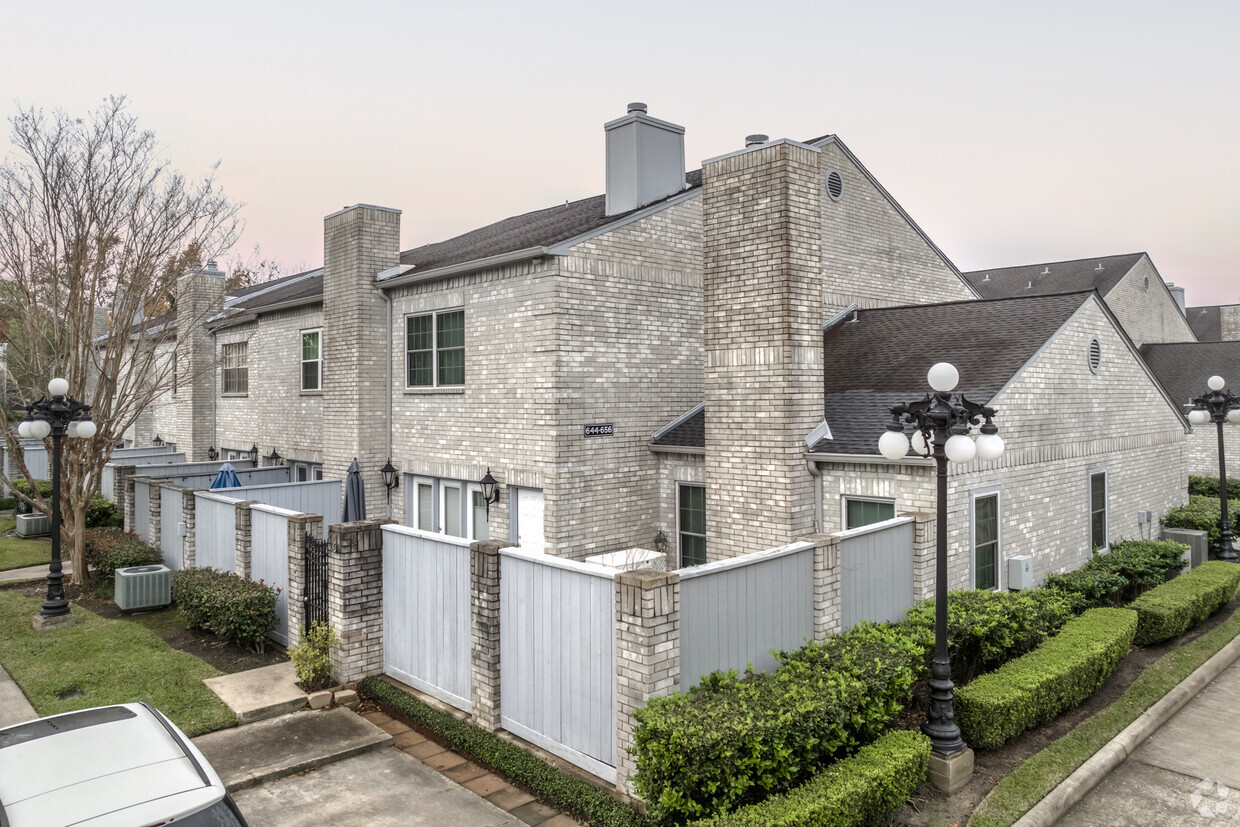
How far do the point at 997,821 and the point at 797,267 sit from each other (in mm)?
7275

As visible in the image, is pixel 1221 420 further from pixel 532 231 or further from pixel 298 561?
pixel 298 561

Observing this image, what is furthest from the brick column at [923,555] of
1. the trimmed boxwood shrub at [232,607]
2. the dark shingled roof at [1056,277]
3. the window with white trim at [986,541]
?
the dark shingled roof at [1056,277]

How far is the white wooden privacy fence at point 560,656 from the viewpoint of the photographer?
7297mm

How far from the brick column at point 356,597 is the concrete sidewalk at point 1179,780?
319 inches

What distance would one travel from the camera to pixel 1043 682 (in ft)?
28.4

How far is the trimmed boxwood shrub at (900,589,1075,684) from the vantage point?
9164 millimetres

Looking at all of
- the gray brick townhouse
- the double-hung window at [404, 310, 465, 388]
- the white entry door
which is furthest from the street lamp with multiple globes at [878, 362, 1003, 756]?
the double-hung window at [404, 310, 465, 388]

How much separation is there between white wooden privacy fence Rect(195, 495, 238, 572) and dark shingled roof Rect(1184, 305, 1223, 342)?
2202 inches

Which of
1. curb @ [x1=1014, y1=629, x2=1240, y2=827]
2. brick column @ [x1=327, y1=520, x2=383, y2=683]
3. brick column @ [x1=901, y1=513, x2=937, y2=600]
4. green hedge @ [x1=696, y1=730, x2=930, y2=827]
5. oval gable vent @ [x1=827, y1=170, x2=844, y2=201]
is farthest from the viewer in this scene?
oval gable vent @ [x1=827, y1=170, x2=844, y2=201]

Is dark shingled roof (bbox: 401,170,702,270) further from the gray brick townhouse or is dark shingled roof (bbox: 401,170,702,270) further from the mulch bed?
the mulch bed

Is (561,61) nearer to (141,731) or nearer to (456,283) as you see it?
(456,283)

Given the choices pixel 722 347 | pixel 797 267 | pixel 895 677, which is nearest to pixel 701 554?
pixel 722 347

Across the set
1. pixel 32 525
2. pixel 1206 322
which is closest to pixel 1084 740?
pixel 32 525

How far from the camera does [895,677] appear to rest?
7633 millimetres
